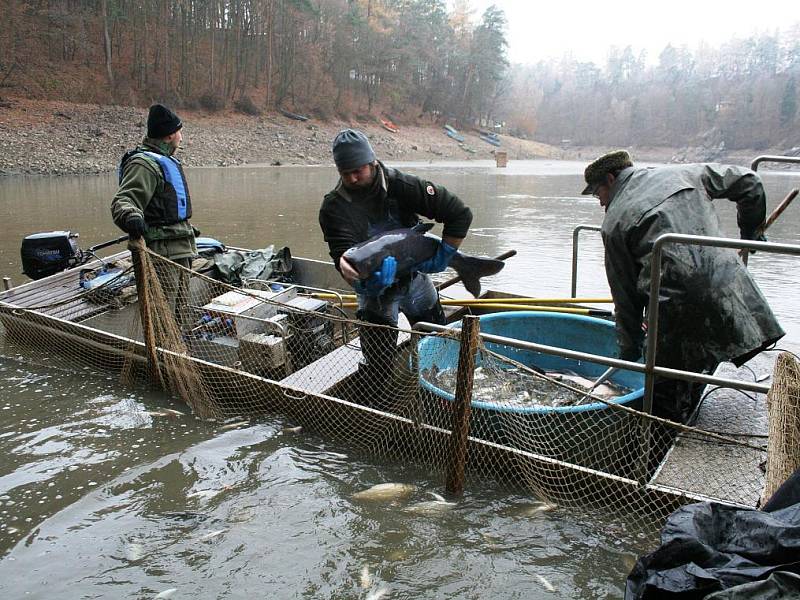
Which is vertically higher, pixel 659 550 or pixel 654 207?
pixel 654 207

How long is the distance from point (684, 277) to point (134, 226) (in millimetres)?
4217

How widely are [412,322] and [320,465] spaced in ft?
4.72

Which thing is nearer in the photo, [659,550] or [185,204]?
[659,550]

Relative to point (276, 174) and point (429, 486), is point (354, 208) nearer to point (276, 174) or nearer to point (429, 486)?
point (429, 486)

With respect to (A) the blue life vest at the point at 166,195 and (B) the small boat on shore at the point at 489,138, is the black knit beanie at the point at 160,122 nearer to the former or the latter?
(A) the blue life vest at the point at 166,195

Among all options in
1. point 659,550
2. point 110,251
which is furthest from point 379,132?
point 659,550

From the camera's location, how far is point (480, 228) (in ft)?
57.3

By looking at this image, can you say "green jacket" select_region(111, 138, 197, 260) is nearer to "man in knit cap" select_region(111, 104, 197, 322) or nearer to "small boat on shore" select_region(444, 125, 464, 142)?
"man in knit cap" select_region(111, 104, 197, 322)

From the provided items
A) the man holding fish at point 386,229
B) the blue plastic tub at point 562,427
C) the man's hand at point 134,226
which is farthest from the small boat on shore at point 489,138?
the blue plastic tub at point 562,427

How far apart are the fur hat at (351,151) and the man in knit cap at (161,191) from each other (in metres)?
2.04

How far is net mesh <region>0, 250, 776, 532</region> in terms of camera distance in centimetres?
386

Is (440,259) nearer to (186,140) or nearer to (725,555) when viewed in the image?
(725,555)

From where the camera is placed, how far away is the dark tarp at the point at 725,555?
218cm

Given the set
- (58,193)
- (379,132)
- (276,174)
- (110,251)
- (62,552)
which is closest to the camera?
(62,552)
